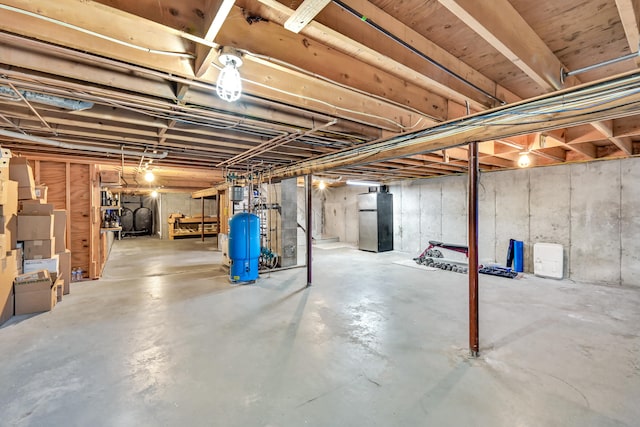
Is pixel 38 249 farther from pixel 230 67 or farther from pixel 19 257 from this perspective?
pixel 230 67

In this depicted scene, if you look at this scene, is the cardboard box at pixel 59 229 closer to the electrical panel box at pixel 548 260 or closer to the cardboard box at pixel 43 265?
the cardboard box at pixel 43 265

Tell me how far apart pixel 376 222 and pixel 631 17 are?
6.80 meters

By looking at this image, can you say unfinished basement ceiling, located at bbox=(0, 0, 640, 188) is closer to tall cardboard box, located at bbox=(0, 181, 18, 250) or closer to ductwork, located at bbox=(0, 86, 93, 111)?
ductwork, located at bbox=(0, 86, 93, 111)

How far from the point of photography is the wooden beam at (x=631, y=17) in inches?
45.7

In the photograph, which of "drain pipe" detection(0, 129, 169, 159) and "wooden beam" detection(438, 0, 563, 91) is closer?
"wooden beam" detection(438, 0, 563, 91)

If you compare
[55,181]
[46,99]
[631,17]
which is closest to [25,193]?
[55,181]

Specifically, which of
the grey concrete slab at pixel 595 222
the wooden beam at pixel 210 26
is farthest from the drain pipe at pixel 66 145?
the grey concrete slab at pixel 595 222

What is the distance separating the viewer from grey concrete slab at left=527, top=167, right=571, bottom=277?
5.07 meters

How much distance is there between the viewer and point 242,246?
4664 millimetres

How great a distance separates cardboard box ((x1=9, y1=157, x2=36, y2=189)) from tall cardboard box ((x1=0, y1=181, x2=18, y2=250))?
223 mm

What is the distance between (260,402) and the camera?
1828 millimetres

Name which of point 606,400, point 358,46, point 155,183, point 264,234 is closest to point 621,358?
point 606,400

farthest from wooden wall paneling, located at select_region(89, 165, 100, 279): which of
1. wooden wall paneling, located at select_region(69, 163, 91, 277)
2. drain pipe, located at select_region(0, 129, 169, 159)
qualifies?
drain pipe, located at select_region(0, 129, 169, 159)

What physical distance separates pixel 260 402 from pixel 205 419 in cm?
34
